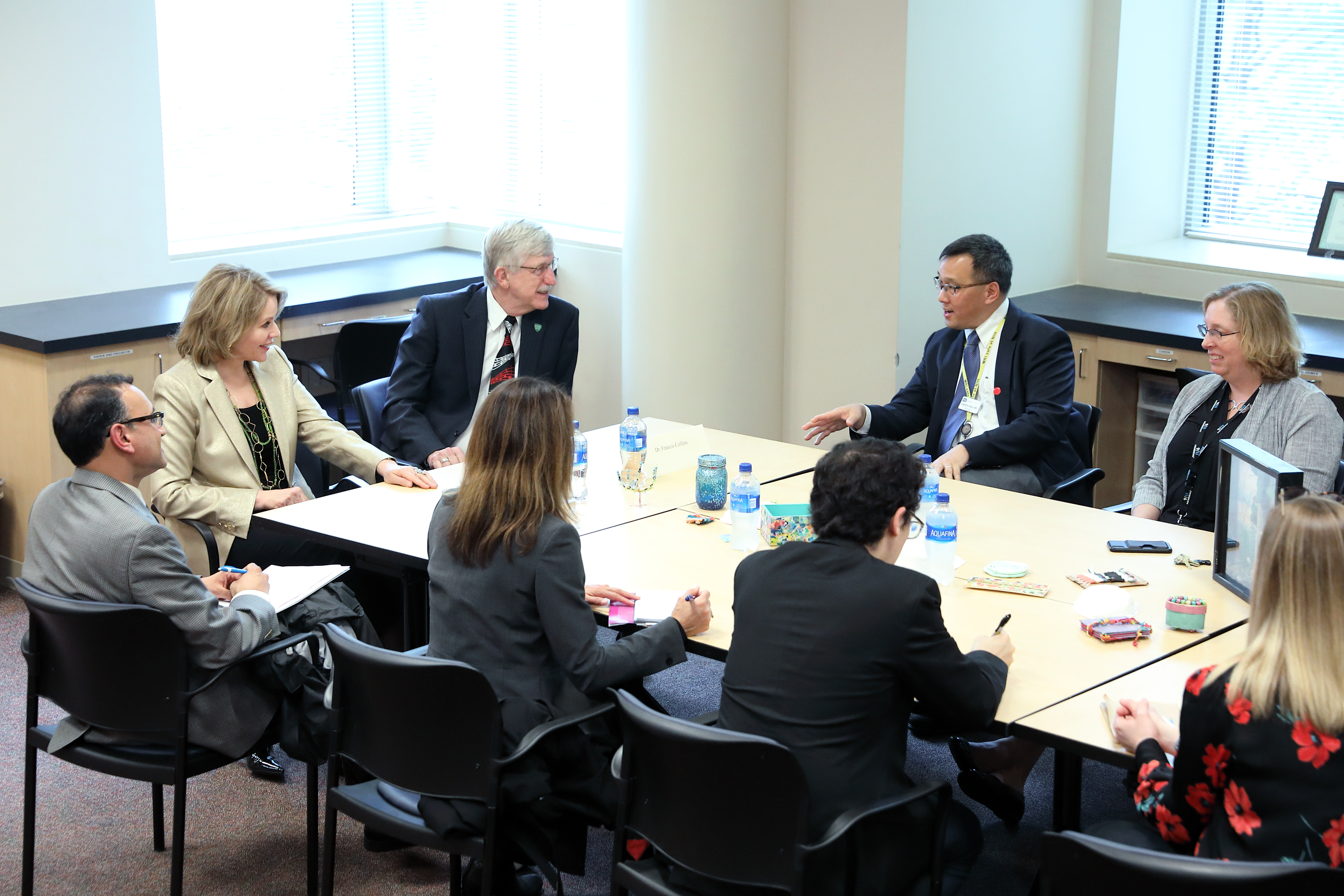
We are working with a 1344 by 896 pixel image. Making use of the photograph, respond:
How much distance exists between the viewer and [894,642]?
2.29 m

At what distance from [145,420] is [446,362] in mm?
1750

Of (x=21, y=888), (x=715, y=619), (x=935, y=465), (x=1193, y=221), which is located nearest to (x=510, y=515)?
(x=715, y=619)

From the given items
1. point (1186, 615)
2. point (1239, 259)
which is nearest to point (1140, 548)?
point (1186, 615)

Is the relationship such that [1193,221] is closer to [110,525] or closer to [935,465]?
[935,465]

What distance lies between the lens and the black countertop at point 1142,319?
4.88m

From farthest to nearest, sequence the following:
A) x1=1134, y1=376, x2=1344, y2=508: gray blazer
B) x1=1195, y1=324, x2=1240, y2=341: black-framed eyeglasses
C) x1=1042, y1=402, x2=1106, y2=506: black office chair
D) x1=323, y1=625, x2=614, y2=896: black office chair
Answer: x1=1042, y1=402, x2=1106, y2=506: black office chair, x1=1195, y1=324, x2=1240, y2=341: black-framed eyeglasses, x1=1134, y1=376, x2=1344, y2=508: gray blazer, x1=323, y1=625, x2=614, y2=896: black office chair

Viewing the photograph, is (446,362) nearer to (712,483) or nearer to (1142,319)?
(712,483)

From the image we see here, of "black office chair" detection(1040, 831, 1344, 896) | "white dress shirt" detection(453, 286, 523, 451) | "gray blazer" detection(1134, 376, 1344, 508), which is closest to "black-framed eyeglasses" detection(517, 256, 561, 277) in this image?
"white dress shirt" detection(453, 286, 523, 451)

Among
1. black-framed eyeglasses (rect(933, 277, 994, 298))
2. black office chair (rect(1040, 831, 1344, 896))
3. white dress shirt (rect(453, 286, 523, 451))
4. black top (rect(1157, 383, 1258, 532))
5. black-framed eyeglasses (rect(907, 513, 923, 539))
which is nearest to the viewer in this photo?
black office chair (rect(1040, 831, 1344, 896))

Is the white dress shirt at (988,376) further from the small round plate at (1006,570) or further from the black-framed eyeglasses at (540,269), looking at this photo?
the black-framed eyeglasses at (540,269)

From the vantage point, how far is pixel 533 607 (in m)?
2.68

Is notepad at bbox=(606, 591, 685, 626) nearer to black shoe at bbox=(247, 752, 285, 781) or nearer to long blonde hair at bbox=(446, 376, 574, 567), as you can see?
long blonde hair at bbox=(446, 376, 574, 567)

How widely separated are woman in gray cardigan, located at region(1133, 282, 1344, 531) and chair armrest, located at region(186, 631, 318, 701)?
7.82ft

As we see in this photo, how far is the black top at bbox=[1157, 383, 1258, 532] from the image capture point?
12.5 ft
